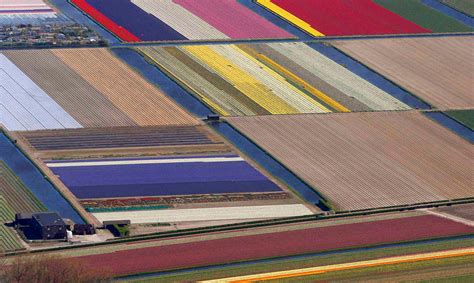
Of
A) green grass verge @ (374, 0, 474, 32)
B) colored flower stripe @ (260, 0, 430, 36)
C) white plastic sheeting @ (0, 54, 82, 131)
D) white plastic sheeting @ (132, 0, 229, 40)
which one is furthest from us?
green grass verge @ (374, 0, 474, 32)

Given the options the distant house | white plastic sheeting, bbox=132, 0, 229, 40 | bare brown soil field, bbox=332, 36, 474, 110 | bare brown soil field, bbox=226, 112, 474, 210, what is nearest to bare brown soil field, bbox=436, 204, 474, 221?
bare brown soil field, bbox=226, 112, 474, 210

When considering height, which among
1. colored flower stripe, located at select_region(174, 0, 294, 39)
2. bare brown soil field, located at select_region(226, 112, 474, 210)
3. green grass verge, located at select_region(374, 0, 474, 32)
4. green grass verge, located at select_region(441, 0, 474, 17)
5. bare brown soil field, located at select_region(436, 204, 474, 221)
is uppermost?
bare brown soil field, located at select_region(436, 204, 474, 221)

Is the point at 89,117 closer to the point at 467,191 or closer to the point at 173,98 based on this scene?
the point at 173,98

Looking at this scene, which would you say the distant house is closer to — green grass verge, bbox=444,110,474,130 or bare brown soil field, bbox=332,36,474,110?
green grass verge, bbox=444,110,474,130

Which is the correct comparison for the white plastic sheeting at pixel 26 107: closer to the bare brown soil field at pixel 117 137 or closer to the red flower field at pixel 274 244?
the bare brown soil field at pixel 117 137

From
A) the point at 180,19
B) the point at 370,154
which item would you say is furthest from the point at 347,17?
the point at 370,154
